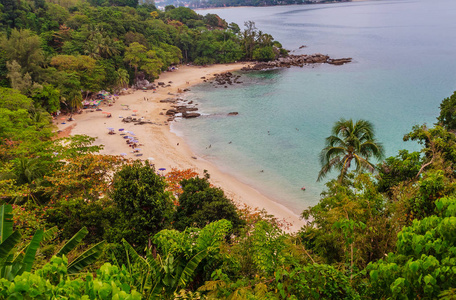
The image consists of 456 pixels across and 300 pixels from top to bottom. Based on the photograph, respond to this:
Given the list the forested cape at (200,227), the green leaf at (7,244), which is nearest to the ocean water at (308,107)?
the forested cape at (200,227)

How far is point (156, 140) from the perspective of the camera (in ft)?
106

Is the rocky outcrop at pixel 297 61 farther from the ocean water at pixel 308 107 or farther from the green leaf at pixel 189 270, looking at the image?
the green leaf at pixel 189 270

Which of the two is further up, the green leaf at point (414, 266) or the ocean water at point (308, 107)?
the green leaf at point (414, 266)

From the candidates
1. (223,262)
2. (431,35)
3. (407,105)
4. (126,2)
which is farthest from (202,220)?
(431,35)

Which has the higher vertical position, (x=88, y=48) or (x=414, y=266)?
(x=88, y=48)

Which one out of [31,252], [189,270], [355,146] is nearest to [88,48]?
[355,146]

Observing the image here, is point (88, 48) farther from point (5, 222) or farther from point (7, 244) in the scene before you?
point (7, 244)

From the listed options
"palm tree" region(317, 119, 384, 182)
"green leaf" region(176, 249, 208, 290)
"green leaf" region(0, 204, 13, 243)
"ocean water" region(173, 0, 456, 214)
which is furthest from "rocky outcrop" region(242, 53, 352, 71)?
"green leaf" region(0, 204, 13, 243)

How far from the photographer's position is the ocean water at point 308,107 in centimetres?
2838

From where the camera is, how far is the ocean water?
1117 inches

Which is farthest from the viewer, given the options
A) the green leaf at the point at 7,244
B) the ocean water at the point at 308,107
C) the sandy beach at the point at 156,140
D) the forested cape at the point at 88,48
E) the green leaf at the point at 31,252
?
the forested cape at the point at 88,48

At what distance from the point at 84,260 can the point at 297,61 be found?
2777 inches

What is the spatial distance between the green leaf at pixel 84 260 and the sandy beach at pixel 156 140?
49.2 feet

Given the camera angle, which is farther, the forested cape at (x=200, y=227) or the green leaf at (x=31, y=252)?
the green leaf at (x=31, y=252)
